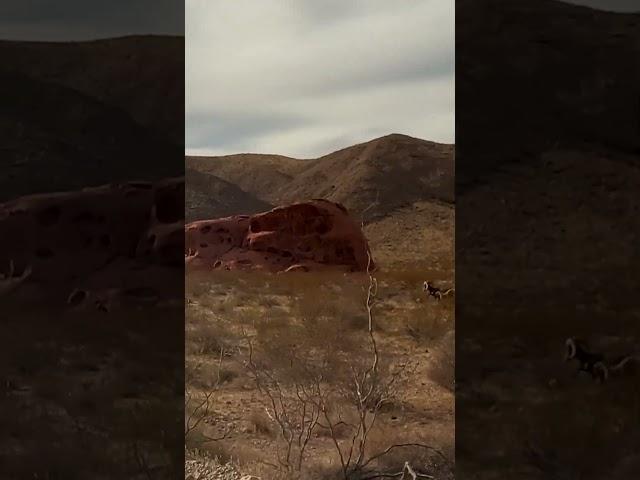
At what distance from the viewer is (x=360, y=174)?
49.8ft

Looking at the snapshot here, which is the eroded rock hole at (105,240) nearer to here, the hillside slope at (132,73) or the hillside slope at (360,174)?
the hillside slope at (132,73)

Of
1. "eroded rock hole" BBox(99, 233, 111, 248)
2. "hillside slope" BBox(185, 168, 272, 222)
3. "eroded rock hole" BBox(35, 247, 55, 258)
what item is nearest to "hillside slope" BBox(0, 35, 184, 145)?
"eroded rock hole" BBox(99, 233, 111, 248)

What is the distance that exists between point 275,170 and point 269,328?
8489 mm

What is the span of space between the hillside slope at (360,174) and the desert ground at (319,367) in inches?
98.7

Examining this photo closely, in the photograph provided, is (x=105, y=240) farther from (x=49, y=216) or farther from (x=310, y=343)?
(x=310, y=343)

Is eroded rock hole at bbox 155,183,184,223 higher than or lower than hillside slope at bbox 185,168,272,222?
lower

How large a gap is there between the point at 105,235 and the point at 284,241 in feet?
26.6

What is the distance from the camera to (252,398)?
20.9 ft

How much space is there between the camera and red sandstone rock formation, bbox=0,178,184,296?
6.49 ft

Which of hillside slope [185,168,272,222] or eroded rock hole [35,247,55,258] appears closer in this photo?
eroded rock hole [35,247,55,258]

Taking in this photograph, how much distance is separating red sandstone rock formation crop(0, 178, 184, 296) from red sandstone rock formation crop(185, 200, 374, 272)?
768cm
